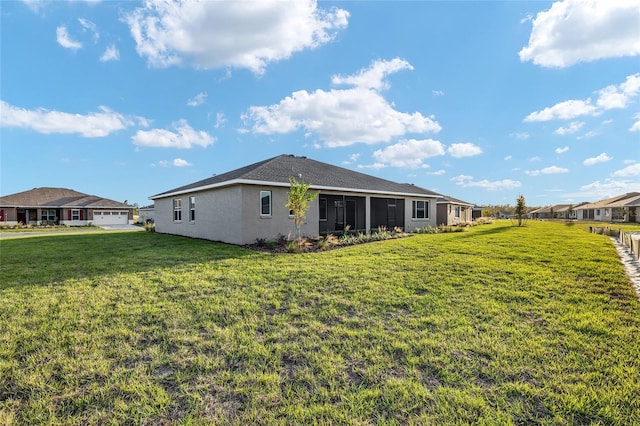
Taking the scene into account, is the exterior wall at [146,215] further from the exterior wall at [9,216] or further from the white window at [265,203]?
the white window at [265,203]

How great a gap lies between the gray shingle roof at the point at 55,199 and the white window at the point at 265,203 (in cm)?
3464

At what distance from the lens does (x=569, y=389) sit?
3010 millimetres

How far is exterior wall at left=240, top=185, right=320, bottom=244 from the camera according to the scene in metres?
12.9

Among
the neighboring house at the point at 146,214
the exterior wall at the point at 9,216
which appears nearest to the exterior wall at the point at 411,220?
the neighboring house at the point at 146,214

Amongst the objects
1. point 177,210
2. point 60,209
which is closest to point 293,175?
point 177,210

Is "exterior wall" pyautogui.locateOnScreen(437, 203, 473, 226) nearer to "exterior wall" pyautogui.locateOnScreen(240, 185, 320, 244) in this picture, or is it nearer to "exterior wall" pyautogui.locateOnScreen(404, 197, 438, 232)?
"exterior wall" pyautogui.locateOnScreen(404, 197, 438, 232)

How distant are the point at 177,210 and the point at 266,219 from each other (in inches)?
356

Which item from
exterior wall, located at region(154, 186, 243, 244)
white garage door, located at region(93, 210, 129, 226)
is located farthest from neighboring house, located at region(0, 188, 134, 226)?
exterior wall, located at region(154, 186, 243, 244)

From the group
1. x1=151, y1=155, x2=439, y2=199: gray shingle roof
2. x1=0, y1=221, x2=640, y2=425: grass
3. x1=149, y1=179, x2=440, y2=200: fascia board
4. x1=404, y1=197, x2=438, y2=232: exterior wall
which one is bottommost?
x1=0, y1=221, x2=640, y2=425: grass

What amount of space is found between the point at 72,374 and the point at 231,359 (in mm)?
1716

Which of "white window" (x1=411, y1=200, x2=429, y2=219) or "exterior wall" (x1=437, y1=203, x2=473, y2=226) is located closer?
"white window" (x1=411, y1=200, x2=429, y2=219)

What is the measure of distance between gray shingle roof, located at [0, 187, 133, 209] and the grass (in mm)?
36404

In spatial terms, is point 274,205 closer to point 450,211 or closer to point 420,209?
point 420,209

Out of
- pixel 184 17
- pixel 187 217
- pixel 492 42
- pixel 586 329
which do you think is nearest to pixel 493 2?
pixel 492 42
